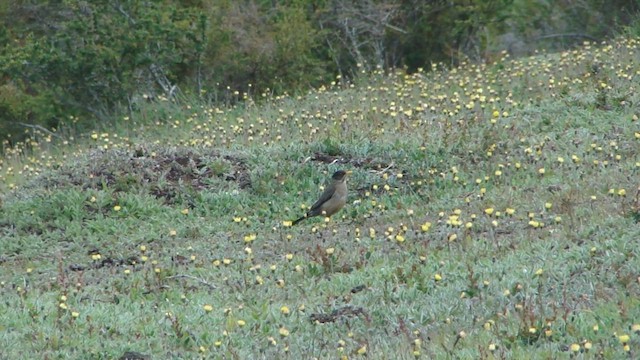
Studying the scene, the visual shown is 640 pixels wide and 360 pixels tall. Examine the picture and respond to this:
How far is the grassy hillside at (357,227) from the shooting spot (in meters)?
6.87

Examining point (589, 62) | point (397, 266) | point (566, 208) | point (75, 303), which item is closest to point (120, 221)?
point (75, 303)

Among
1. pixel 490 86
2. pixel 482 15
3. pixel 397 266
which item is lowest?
pixel 482 15

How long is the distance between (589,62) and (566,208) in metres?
5.53

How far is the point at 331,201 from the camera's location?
1005 cm

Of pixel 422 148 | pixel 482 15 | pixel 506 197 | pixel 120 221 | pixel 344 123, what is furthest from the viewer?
pixel 482 15

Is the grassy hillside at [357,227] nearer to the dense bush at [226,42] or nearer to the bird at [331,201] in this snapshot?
the bird at [331,201]

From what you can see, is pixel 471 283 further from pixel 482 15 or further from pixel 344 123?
pixel 482 15

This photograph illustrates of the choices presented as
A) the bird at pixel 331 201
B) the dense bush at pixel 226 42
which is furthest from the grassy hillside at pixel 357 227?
the dense bush at pixel 226 42

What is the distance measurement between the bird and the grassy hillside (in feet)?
0.44

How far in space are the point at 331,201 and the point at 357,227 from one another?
1.18ft

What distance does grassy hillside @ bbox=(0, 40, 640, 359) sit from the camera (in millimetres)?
6867

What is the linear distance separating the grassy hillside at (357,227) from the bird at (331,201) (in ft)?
0.44

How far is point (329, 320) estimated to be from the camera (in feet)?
23.6

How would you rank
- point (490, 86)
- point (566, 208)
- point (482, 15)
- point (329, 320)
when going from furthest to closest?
1. point (482, 15)
2. point (490, 86)
3. point (566, 208)
4. point (329, 320)
